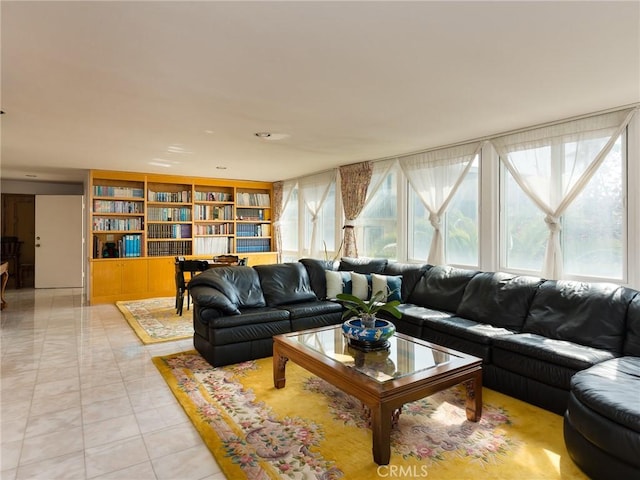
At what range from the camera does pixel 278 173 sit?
7.24 meters

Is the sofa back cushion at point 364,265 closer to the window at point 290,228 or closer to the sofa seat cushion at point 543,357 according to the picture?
the sofa seat cushion at point 543,357

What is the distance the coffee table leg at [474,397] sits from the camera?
259cm

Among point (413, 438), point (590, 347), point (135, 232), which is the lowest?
point (413, 438)

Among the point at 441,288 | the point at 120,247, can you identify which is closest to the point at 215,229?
the point at 120,247

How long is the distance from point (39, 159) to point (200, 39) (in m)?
5.12

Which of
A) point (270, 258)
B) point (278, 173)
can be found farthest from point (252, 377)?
point (270, 258)

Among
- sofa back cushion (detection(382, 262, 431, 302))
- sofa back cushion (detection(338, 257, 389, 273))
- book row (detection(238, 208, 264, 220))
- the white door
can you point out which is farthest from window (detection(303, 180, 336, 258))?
the white door

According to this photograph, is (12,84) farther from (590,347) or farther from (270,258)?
(270,258)

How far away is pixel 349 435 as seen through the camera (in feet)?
7.96

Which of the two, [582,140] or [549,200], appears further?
[549,200]

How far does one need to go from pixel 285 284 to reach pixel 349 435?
242cm

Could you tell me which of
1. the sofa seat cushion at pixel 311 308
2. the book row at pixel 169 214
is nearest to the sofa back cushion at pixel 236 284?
the sofa seat cushion at pixel 311 308

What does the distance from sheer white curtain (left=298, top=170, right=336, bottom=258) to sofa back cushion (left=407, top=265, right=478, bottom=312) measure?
2.87 metres

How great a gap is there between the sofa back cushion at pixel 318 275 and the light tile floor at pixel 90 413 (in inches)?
64.3
